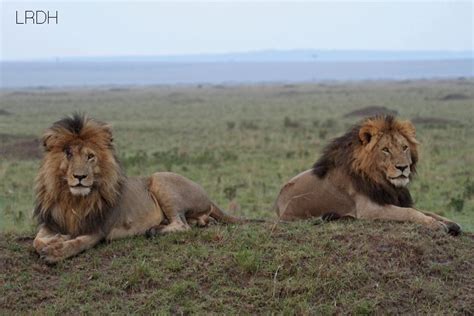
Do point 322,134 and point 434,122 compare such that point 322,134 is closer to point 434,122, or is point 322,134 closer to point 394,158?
point 434,122

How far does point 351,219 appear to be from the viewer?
721 centimetres

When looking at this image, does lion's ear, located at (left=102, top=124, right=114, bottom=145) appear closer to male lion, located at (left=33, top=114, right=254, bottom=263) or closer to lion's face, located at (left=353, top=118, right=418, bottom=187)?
male lion, located at (left=33, top=114, right=254, bottom=263)

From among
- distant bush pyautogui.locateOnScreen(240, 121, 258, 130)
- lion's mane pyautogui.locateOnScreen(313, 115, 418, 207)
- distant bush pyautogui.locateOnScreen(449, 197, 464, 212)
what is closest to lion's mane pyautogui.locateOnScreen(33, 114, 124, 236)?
lion's mane pyautogui.locateOnScreen(313, 115, 418, 207)

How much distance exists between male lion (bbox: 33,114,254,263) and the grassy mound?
150 mm

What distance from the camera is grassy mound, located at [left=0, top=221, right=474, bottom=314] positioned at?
542 cm

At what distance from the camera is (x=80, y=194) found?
620 centimetres

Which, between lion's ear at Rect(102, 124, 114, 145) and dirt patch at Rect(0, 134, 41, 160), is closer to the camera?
lion's ear at Rect(102, 124, 114, 145)

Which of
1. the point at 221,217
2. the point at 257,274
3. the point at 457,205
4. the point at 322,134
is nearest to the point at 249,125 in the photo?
the point at 322,134

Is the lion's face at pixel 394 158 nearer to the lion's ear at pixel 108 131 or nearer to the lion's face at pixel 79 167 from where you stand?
the lion's ear at pixel 108 131

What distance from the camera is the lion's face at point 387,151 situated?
7.05 metres

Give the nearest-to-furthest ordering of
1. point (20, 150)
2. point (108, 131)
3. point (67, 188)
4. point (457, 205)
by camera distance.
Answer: point (67, 188), point (108, 131), point (457, 205), point (20, 150)

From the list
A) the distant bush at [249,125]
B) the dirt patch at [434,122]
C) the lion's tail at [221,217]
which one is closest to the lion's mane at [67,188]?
the lion's tail at [221,217]

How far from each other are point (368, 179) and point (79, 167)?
103 inches

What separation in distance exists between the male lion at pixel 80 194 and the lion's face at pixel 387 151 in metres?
1.76
